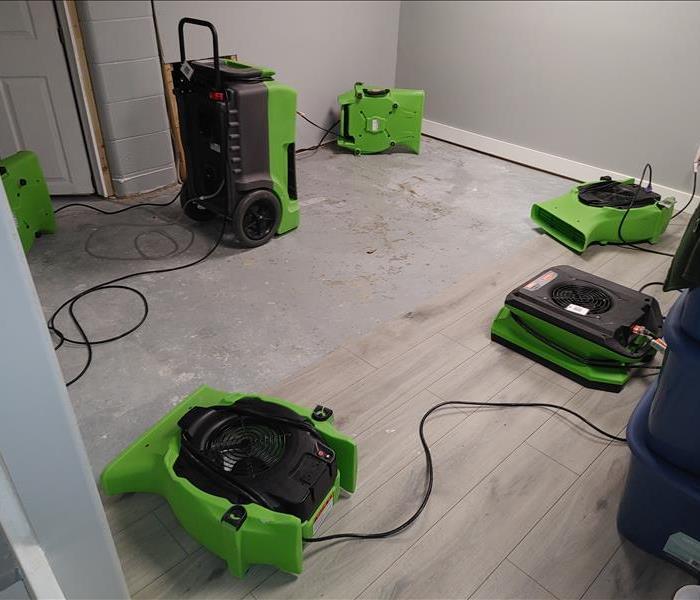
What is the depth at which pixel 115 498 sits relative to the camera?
1.45 metres

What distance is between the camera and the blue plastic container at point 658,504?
1.19 meters

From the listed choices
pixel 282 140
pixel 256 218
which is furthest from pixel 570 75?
pixel 256 218

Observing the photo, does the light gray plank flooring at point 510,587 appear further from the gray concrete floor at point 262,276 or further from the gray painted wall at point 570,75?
the gray painted wall at point 570,75

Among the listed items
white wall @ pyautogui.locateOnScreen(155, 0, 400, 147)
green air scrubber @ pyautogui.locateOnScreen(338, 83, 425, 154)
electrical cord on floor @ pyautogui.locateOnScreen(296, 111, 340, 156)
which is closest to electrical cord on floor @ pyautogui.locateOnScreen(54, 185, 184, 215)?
white wall @ pyautogui.locateOnScreen(155, 0, 400, 147)

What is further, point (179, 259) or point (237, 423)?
point (179, 259)

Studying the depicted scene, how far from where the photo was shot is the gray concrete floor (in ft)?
6.13

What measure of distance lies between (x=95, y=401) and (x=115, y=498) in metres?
Result: 0.41

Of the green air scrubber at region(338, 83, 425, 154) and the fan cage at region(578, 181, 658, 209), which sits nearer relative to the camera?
the fan cage at region(578, 181, 658, 209)

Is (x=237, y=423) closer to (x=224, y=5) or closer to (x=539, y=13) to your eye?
(x=224, y=5)

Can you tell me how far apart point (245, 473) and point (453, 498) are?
566 millimetres

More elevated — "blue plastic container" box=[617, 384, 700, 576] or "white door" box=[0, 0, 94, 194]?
"white door" box=[0, 0, 94, 194]

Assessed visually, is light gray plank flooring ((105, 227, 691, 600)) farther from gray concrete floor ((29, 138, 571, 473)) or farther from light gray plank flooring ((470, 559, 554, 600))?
gray concrete floor ((29, 138, 571, 473))

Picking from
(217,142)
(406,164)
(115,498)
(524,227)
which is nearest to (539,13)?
(406,164)

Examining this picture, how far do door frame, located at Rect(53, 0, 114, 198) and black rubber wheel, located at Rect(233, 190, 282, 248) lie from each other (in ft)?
3.31
